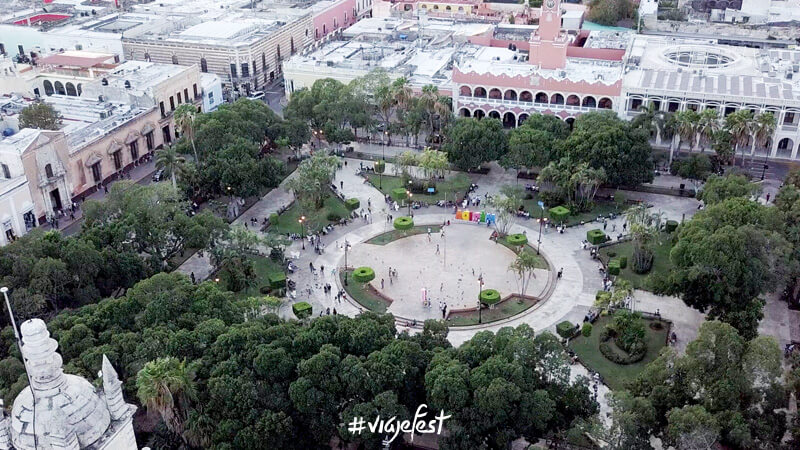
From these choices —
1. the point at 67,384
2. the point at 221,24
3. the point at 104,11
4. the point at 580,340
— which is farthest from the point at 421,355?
the point at 104,11

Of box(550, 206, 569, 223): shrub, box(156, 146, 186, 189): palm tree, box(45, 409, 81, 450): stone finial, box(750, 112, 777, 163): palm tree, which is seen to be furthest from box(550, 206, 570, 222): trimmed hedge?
box(45, 409, 81, 450): stone finial

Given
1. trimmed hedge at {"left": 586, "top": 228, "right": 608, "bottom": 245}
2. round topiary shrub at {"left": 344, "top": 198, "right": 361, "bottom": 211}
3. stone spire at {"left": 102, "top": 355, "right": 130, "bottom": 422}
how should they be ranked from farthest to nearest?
round topiary shrub at {"left": 344, "top": 198, "right": 361, "bottom": 211}
trimmed hedge at {"left": 586, "top": 228, "right": 608, "bottom": 245}
stone spire at {"left": 102, "top": 355, "right": 130, "bottom": 422}

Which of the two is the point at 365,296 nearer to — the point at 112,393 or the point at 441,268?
the point at 441,268

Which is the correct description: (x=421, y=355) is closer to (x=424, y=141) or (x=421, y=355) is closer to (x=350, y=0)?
(x=424, y=141)

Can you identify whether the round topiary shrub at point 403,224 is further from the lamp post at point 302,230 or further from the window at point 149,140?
the window at point 149,140

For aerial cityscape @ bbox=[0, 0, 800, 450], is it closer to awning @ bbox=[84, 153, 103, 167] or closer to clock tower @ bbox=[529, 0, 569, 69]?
awning @ bbox=[84, 153, 103, 167]

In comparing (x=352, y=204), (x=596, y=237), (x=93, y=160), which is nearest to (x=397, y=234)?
(x=352, y=204)

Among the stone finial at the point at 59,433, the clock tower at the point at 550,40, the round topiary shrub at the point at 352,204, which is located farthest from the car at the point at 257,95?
the stone finial at the point at 59,433
